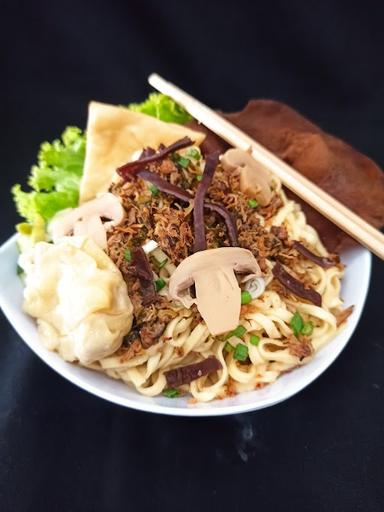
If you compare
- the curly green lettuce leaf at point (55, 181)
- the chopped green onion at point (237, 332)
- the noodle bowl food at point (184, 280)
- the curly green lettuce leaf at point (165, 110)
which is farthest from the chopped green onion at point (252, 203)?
the curly green lettuce leaf at point (55, 181)

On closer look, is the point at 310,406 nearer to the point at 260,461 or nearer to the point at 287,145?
the point at 260,461

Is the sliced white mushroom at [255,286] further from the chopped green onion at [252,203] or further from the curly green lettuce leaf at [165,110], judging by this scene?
the curly green lettuce leaf at [165,110]

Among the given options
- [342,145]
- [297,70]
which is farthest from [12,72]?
[342,145]

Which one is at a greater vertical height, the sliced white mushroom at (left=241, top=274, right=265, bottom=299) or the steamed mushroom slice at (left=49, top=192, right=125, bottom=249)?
the sliced white mushroom at (left=241, top=274, right=265, bottom=299)

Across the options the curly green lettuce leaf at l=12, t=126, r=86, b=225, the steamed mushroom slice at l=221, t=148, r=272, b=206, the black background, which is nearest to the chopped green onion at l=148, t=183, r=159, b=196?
the steamed mushroom slice at l=221, t=148, r=272, b=206

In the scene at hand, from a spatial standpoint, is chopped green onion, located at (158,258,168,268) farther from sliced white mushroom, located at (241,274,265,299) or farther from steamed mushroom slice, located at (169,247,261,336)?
sliced white mushroom, located at (241,274,265,299)
